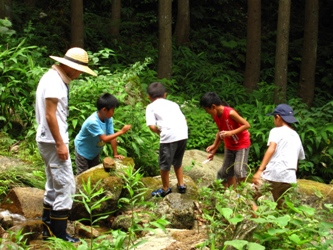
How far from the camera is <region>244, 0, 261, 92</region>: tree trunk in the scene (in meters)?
16.5

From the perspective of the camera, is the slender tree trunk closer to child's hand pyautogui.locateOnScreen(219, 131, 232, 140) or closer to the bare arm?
child's hand pyautogui.locateOnScreen(219, 131, 232, 140)

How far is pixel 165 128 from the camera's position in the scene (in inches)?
289

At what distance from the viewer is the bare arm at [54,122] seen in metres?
5.66

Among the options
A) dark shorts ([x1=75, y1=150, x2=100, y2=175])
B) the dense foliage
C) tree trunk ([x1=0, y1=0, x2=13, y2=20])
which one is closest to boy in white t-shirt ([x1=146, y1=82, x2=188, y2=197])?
dark shorts ([x1=75, y1=150, x2=100, y2=175])

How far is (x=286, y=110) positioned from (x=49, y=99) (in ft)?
9.12

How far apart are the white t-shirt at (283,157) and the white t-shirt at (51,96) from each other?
241 cm

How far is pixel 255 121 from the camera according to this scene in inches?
496

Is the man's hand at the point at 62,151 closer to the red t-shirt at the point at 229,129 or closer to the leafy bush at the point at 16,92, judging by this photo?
the red t-shirt at the point at 229,129

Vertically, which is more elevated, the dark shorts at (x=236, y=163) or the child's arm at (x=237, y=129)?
the child's arm at (x=237, y=129)

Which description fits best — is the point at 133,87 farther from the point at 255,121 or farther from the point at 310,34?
the point at 310,34

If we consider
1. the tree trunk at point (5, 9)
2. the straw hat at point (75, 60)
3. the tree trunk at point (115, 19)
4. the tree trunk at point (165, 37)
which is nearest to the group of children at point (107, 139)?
the straw hat at point (75, 60)

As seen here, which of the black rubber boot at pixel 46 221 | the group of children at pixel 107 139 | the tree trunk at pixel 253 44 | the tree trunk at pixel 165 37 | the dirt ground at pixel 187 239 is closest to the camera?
the dirt ground at pixel 187 239

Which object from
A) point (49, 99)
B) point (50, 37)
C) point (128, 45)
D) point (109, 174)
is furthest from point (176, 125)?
point (128, 45)

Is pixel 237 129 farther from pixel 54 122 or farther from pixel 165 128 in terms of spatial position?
pixel 54 122
